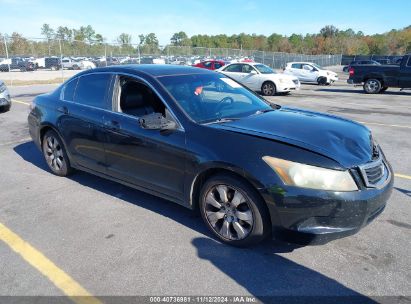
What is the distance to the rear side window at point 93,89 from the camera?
4532 millimetres

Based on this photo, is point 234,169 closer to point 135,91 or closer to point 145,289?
point 145,289

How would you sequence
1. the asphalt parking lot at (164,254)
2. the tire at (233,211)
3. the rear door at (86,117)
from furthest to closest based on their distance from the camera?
the rear door at (86,117) → the tire at (233,211) → the asphalt parking lot at (164,254)

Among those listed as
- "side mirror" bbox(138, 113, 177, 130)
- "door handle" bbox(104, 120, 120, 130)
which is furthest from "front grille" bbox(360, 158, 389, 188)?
"door handle" bbox(104, 120, 120, 130)

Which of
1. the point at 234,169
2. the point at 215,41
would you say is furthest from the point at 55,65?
the point at 215,41

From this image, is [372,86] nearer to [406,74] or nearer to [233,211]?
[406,74]

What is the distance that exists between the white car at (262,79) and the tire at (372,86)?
340cm

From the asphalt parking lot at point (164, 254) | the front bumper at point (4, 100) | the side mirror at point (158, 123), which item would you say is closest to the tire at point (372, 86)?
the asphalt parking lot at point (164, 254)

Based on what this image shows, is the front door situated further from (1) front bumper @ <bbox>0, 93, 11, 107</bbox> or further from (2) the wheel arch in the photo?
(1) front bumper @ <bbox>0, 93, 11, 107</bbox>

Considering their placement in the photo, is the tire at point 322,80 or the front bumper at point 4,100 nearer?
the front bumper at point 4,100

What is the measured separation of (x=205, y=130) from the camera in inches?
139

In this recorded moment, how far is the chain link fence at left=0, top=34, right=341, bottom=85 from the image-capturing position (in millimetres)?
32438

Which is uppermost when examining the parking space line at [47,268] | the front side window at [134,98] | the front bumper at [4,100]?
the front side window at [134,98]

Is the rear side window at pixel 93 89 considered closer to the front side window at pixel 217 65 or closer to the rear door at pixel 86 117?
the rear door at pixel 86 117

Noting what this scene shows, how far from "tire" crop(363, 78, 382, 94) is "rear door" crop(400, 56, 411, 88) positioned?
1.09 m
